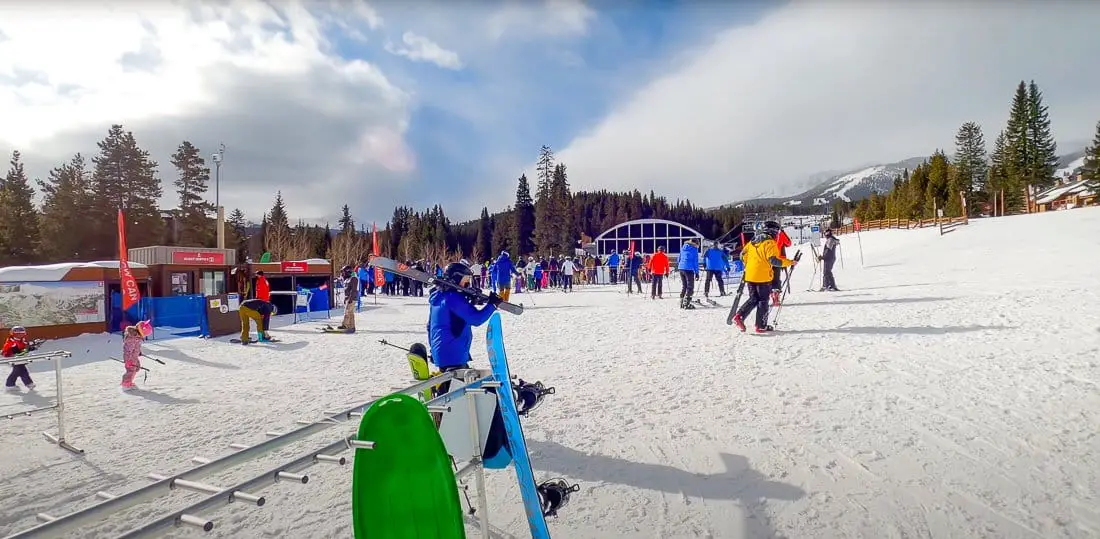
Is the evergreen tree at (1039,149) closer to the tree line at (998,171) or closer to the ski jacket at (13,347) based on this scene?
the tree line at (998,171)

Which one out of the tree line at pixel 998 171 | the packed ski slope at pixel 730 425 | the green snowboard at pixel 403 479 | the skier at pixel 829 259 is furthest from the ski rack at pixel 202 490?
the tree line at pixel 998 171

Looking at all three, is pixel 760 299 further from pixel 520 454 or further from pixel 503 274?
pixel 503 274

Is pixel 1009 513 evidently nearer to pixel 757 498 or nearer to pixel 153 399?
pixel 757 498

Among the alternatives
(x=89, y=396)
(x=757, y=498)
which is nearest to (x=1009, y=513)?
(x=757, y=498)

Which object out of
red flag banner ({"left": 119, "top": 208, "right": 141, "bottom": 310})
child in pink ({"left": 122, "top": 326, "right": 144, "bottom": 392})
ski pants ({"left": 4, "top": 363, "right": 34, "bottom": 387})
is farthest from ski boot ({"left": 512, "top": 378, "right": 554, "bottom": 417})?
red flag banner ({"left": 119, "top": 208, "right": 141, "bottom": 310})

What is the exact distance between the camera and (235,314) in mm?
14836

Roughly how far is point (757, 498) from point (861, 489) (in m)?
0.80

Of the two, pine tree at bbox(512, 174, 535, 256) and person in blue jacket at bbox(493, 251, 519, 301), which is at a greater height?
pine tree at bbox(512, 174, 535, 256)

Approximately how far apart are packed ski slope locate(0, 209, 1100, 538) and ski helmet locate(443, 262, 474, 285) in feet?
5.93

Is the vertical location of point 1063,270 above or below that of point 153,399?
above

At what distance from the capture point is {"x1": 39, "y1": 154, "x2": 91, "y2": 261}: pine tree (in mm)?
39750

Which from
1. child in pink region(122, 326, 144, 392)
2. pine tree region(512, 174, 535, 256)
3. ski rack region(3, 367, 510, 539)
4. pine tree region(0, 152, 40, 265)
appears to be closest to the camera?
ski rack region(3, 367, 510, 539)

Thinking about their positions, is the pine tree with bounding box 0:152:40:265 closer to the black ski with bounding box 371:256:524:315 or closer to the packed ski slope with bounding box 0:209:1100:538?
the packed ski slope with bounding box 0:209:1100:538

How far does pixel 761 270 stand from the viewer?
8.85 metres
